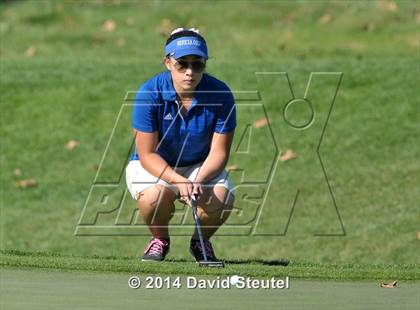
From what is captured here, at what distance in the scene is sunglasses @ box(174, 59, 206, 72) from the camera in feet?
26.1

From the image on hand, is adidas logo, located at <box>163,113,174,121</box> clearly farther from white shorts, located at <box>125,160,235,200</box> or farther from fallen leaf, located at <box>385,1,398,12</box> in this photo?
fallen leaf, located at <box>385,1,398,12</box>

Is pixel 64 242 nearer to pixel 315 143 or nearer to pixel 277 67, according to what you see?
pixel 315 143

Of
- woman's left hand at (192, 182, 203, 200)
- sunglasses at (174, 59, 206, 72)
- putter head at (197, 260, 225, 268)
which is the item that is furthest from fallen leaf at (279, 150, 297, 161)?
putter head at (197, 260, 225, 268)

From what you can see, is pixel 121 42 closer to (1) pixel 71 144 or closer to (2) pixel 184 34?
(1) pixel 71 144

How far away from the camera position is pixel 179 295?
240 inches

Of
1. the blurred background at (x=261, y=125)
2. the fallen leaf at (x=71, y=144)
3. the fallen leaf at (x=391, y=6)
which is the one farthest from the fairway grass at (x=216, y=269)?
the fallen leaf at (x=391, y=6)

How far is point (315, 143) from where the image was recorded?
14.1 m

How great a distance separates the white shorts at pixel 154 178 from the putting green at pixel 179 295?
4.38ft

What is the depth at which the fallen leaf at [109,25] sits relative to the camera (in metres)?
18.8

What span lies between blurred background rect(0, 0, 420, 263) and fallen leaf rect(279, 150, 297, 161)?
0.6 inches

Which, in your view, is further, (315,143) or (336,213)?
(315,143)

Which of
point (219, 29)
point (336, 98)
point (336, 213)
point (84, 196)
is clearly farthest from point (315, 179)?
point (219, 29)

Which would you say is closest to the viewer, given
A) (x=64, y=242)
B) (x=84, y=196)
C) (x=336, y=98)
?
(x=64, y=242)

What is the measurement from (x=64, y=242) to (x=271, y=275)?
594 centimetres
